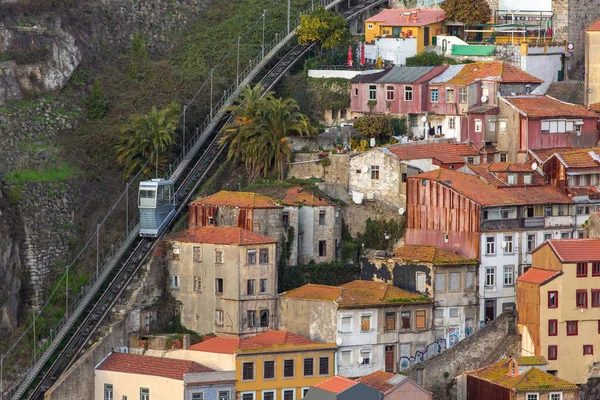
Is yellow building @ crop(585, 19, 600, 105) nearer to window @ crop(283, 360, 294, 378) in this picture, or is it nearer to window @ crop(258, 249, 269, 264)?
window @ crop(258, 249, 269, 264)

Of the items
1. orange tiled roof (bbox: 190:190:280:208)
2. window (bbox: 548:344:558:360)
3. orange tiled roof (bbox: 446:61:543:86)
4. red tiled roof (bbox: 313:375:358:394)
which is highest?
orange tiled roof (bbox: 446:61:543:86)

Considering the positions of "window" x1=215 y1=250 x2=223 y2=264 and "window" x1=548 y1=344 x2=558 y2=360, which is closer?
"window" x1=548 y1=344 x2=558 y2=360

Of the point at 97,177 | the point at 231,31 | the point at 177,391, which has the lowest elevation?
the point at 177,391

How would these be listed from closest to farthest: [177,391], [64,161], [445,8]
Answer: [177,391] < [64,161] < [445,8]

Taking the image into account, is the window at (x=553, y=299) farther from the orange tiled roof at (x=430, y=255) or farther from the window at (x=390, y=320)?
the window at (x=390, y=320)

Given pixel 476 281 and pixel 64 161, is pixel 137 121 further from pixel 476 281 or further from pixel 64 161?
pixel 476 281

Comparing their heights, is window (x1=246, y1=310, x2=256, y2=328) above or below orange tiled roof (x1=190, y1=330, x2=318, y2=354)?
above

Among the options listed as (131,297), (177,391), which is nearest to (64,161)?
(131,297)

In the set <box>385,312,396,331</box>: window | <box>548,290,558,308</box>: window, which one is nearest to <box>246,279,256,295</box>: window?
<box>385,312,396,331</box>: window
